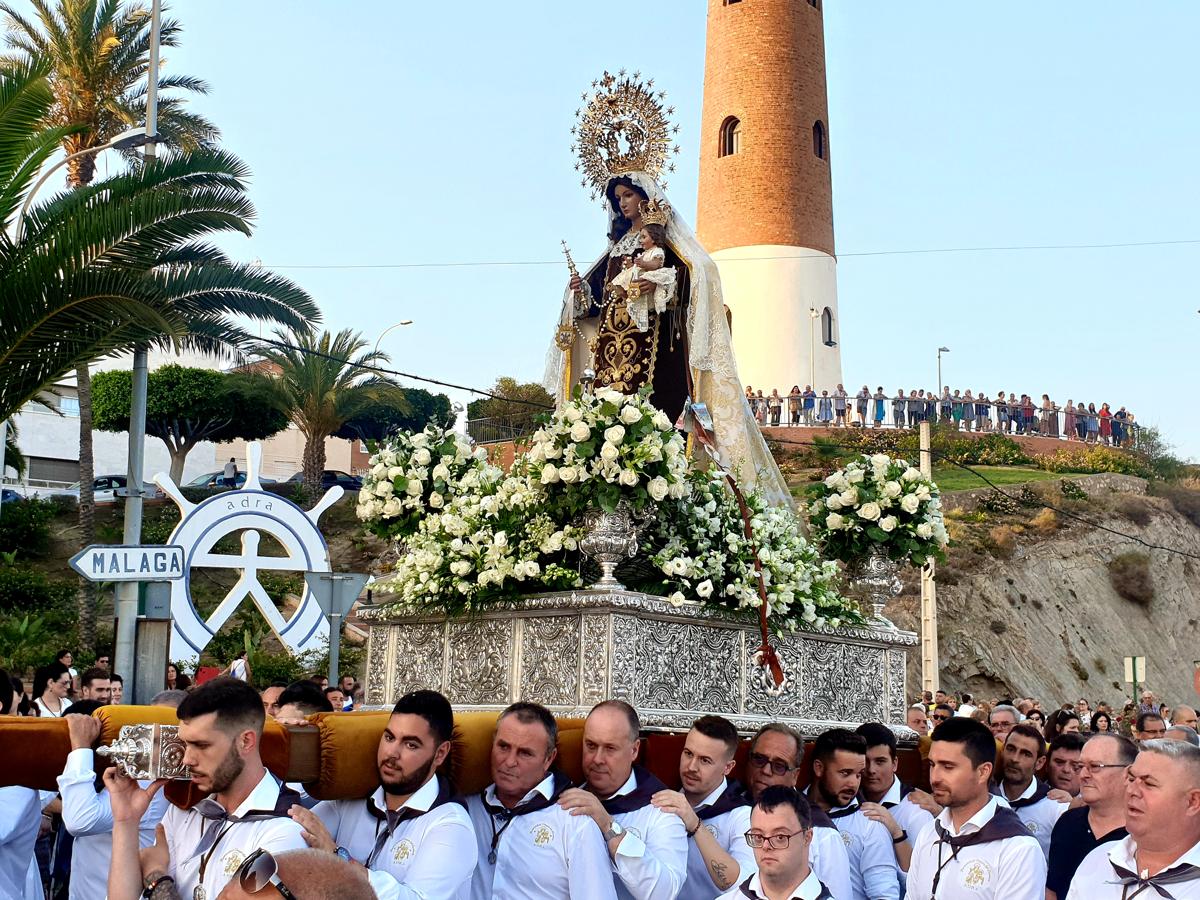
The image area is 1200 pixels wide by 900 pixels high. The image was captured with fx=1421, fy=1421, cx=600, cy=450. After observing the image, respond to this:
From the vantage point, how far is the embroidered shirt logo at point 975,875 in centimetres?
523

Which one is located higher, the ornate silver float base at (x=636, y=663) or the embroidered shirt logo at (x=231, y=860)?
the ornate silver float base at (x=636, y=663)

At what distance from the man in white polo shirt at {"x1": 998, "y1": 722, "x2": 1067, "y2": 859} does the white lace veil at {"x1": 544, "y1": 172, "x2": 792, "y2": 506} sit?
2.50 m

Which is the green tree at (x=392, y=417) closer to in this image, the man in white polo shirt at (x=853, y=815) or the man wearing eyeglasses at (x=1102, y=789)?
the man in white polo shirt at (x=853, y=815)

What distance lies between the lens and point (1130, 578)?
4000 centimetres

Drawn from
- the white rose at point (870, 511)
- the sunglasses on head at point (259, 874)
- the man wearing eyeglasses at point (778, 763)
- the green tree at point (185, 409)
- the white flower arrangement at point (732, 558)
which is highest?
the green tree at point (185, 409)

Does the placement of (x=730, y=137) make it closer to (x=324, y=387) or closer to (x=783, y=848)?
(x=324, y=387)

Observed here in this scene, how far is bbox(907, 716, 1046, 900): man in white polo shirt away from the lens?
5.20 metres

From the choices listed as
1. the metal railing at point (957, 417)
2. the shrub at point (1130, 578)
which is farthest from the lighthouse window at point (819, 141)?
the shrub at point (1130, 578)

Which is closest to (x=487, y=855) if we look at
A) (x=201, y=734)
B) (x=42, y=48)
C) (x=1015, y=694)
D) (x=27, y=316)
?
(x=201, y=734)

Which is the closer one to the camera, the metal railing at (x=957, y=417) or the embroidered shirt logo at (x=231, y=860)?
the embroidered shirt logo at (x=231, y=860)

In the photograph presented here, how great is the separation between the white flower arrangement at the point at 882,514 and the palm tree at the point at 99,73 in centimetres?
1607

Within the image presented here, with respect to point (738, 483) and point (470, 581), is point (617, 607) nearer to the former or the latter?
point (470, 581)

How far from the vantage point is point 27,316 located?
489 inches

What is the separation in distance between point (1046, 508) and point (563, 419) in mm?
34318
